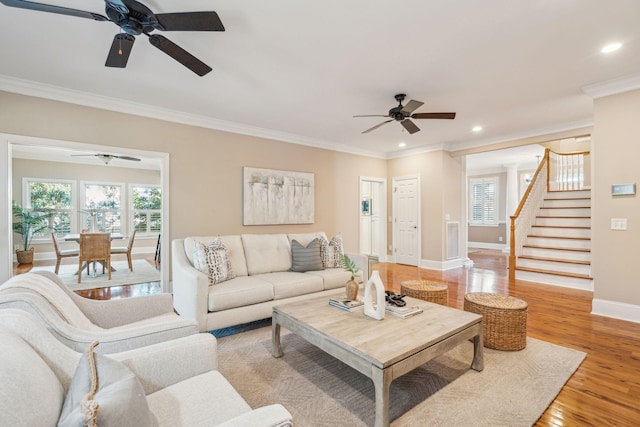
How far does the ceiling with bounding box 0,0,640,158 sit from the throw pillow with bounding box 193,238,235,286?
189cm

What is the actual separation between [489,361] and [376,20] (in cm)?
288

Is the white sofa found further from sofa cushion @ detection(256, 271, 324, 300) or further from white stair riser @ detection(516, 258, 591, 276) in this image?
white stair riser @ detection(516, 258, 591, 276)

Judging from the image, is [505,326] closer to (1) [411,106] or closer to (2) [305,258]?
(2) [305,258]

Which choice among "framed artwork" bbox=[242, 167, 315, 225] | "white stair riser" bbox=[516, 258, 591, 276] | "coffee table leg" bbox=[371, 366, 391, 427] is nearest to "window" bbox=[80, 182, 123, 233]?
"framed artwork" bbox=[242, 167, 315, 225]

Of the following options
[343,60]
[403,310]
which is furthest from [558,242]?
[343,60]

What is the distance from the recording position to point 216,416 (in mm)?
1144

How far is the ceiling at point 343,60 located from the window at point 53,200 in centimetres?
528

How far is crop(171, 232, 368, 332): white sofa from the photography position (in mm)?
2818

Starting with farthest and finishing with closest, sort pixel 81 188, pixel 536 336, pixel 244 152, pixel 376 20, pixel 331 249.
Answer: pixel 81 188 < pixel 244 152 < pixel 331 249 < pixel 536 336 < pixel 376 20

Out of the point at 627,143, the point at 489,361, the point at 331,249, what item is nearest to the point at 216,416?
the point at 489,361

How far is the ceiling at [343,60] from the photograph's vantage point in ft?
7.25

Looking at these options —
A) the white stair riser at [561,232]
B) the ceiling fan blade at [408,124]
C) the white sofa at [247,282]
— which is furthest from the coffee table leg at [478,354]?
the white stair riser at [561,232]

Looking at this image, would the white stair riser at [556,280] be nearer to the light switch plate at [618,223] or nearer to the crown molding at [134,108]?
the light switch plate at [618,223]

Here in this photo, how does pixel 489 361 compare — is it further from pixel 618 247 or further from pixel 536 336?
pixel 618 247
